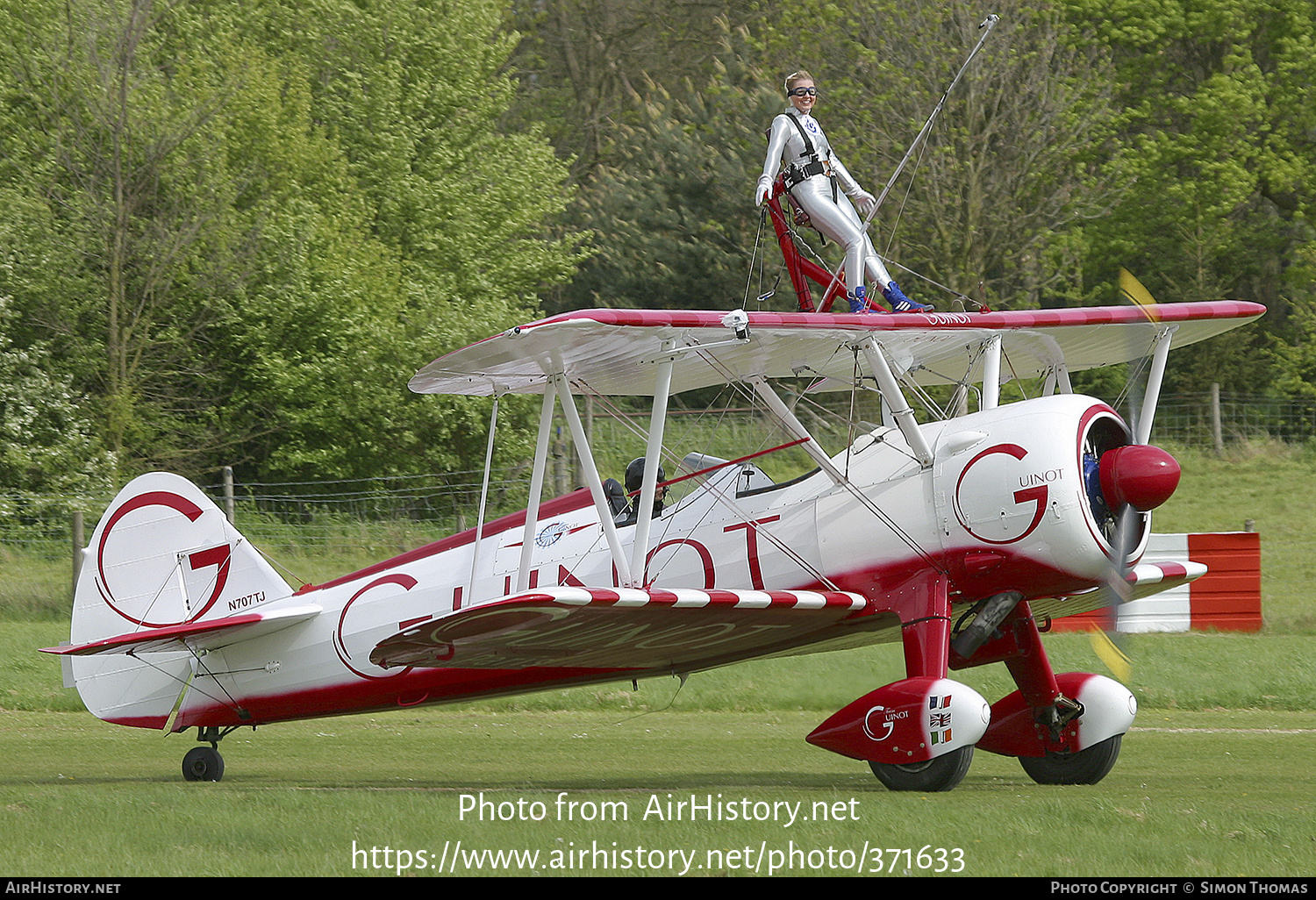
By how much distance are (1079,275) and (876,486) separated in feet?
77.0

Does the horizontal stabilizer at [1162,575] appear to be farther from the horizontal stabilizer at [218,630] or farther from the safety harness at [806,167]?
the horizontal stabilizer at [218,630]

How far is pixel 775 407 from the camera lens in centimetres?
946

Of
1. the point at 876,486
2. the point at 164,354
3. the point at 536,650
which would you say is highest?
the point at 164,354

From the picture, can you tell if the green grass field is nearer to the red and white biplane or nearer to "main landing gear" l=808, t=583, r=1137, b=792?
"main landing gear" l=808, t=583, r=1137, b=792

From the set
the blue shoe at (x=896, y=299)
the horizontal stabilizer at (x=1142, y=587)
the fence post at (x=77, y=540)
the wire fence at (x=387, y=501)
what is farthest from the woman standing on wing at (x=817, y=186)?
the fence post at (x=77, y=540)

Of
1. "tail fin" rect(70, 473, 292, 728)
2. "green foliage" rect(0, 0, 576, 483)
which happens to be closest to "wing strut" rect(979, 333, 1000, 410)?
"tail fin" rect(70, 473, 292, 728)

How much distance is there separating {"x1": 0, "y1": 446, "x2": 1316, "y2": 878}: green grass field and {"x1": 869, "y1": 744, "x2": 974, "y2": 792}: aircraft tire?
129 mm

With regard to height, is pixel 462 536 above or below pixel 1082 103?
below

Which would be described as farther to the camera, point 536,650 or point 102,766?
point 102,766

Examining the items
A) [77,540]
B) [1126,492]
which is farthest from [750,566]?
[77,540]

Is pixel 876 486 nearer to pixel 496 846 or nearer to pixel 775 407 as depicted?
pixel 775 407

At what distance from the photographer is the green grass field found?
6.54 metres

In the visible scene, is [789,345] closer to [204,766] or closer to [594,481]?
[594,481]

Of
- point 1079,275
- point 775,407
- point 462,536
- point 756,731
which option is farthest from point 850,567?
point 1079,275
